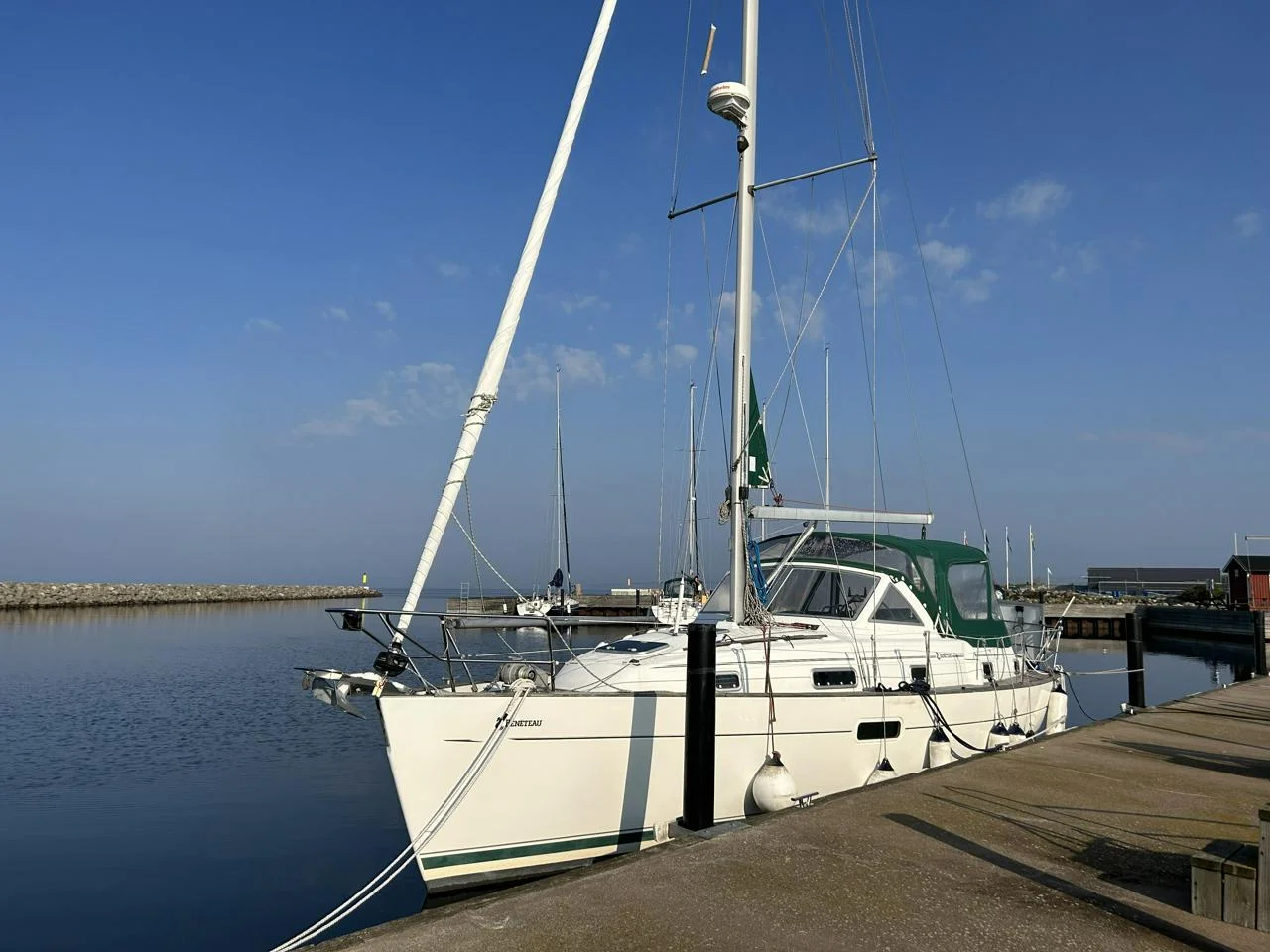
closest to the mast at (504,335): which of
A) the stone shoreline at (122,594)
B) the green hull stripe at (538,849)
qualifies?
the green hull stripe at (538,849)

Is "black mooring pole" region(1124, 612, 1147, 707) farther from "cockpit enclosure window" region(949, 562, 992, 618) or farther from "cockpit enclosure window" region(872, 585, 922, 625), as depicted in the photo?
"cockpit enclosure window" region(872, 585, 922, 625)

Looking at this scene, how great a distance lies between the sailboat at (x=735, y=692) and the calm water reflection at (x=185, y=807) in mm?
2313

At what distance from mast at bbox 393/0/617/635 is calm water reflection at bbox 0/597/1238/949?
3266 mm

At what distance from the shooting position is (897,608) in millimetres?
10703

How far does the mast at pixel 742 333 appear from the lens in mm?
10102

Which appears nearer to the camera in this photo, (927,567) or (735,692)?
(735,692)

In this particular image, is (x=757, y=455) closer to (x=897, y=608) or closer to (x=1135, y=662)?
(x=897, y=608)

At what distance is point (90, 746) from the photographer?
15.2m

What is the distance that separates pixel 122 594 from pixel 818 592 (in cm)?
6929

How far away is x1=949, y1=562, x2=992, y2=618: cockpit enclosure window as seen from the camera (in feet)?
37.2

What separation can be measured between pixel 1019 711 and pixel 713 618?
4.88 meters

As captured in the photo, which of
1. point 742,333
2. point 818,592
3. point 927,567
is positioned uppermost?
point 742,333

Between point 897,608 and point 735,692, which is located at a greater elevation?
point 897,608

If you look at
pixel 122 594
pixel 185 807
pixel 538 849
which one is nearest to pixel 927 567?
pixel 538 849
